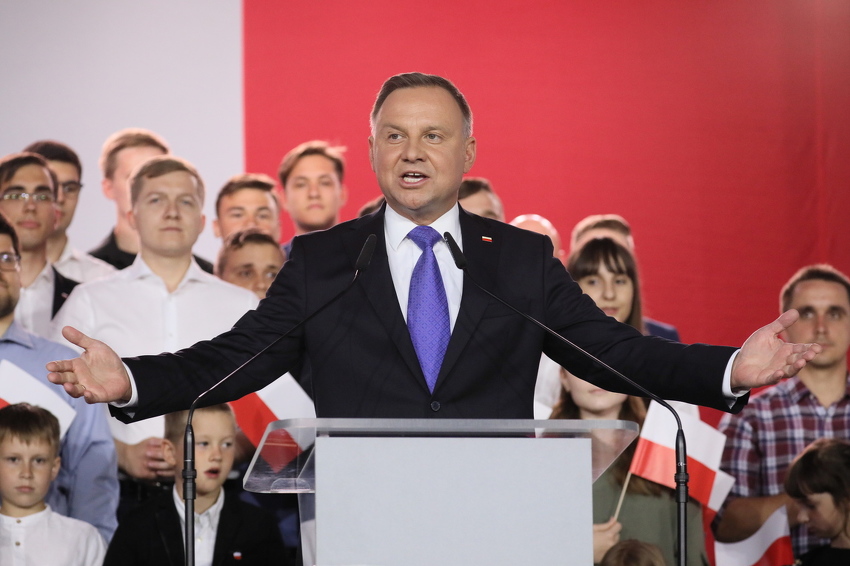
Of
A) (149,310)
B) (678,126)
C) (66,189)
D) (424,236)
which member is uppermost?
(678,126)

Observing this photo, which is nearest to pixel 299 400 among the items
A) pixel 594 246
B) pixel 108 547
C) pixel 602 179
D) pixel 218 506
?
pixel 218 506

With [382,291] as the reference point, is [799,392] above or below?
below

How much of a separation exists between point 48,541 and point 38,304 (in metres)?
1.08

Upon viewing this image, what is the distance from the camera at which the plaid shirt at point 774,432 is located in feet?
12.7

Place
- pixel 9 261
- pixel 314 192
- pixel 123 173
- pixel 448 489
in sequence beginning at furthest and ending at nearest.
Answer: pixel 314 192 < pixel 123 173 < pixel 9 261 < pixel 448 489

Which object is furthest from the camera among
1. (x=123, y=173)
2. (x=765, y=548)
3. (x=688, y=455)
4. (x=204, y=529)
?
(x=123, y=173)

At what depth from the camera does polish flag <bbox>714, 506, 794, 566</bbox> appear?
3.73m

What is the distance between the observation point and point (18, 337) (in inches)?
139

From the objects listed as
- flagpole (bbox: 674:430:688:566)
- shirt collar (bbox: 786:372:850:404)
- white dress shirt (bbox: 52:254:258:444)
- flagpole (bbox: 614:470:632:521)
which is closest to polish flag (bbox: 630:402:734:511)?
flagpole (bbox: 614:470:632:521)

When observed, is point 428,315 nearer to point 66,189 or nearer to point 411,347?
point 411,347

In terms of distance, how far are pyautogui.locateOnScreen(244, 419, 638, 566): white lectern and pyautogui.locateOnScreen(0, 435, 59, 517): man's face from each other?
1881 mm

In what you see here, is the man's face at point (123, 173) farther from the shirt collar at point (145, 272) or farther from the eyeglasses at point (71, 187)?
the shirt collar at point (145, 272)

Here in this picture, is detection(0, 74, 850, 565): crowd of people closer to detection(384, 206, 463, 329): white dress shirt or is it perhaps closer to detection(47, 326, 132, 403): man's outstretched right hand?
detection(384, 206, 463, 329): white dress shirt

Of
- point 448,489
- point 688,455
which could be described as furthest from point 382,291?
point 688,455
